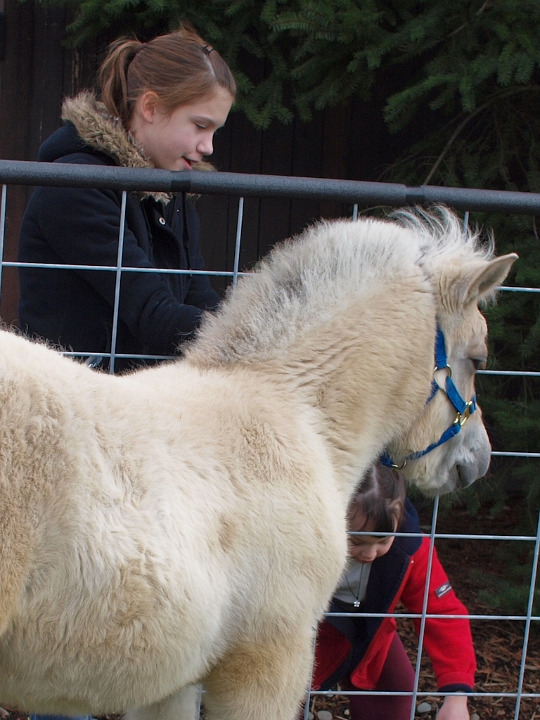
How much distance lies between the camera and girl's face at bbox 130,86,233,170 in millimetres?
2672

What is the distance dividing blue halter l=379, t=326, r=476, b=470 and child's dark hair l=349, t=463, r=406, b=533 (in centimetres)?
47

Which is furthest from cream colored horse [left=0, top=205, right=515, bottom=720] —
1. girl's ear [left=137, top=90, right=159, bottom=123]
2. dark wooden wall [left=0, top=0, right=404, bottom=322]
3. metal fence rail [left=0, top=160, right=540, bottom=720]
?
dark wooden wall [left=0, top=0, right=404, bottom=322]

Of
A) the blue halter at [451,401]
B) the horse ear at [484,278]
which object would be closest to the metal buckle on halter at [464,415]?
the blue halter at [451,401]

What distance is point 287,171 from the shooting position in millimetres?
5621

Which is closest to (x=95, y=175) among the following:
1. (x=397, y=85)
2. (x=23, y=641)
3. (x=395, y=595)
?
(x=23, y=641)

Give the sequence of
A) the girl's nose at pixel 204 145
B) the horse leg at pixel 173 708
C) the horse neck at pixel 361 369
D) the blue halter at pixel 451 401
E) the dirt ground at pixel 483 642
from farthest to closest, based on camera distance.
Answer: the dirt ground at pixel 483 642 → the girl's nose at pixel 204 145 → the horse leg at pixel 173 708 → the blue halter at pixel 451 401 → the horse neck at pixel 361 369

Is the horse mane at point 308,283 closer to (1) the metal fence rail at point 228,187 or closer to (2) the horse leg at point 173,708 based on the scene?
(1) the metal fence rail at point 228,187

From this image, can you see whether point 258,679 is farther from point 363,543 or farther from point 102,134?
point 102,134

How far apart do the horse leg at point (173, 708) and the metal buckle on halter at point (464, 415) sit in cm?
110

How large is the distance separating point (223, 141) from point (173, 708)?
4.05 metres

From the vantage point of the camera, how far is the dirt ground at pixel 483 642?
3955 millimetres

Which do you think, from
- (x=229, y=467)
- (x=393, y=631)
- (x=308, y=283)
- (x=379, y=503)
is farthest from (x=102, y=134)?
(x=393, y=631)

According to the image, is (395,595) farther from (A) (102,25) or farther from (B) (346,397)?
(A) (102,25)

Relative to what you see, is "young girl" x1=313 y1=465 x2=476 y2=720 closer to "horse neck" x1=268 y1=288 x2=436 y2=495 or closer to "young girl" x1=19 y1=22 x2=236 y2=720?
"horse neck" x1=268 y1=288 x2=436 y2=495
